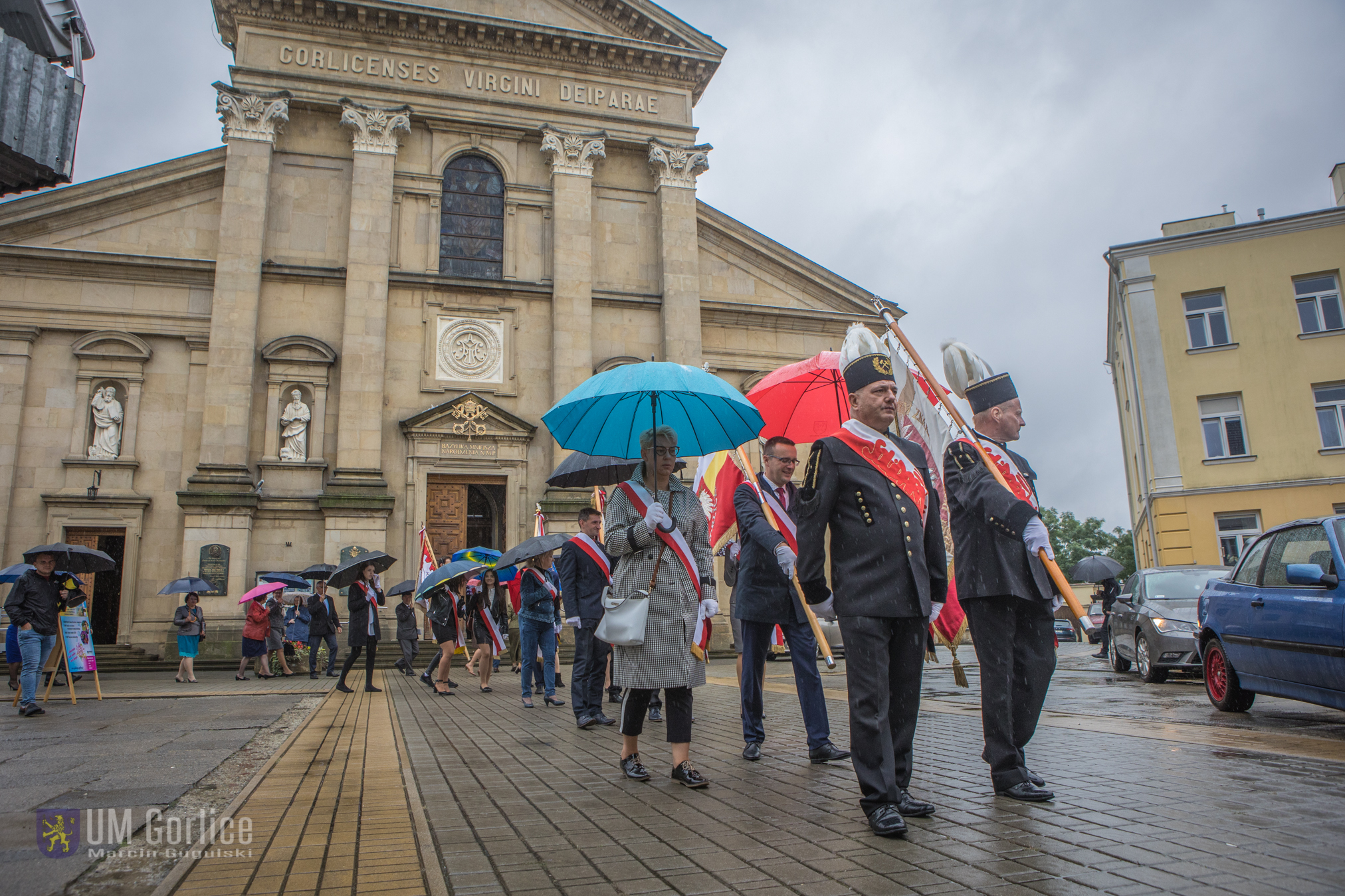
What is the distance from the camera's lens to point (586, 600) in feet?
29.1

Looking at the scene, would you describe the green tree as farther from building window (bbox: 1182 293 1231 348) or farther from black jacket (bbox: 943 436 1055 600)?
black jacket (bbox: 943 436 1055 600)

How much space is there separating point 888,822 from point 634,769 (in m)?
1.85

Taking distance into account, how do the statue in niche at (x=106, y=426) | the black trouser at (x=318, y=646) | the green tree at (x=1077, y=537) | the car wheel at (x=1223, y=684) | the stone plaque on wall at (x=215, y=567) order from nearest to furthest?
the car wheel at (x=1223, y=684) < the black trouser at (x=318, y=646) < the stone plaque on wall at (x=215, y=567) < the statue in niche at (x=106, y=426) < the green tree at (x=1077, y=537)

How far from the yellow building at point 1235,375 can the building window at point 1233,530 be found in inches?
1.1

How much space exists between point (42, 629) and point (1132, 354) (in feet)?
83.6

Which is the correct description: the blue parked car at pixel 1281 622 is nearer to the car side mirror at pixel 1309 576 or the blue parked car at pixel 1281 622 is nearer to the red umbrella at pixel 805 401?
the car side mirror at pixel 1309 576

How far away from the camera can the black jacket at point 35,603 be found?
9.74 metres

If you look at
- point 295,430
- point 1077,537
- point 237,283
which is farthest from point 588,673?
point 1077,537

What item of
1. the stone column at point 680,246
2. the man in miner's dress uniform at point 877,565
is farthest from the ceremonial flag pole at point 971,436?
the stone column at point 680,246

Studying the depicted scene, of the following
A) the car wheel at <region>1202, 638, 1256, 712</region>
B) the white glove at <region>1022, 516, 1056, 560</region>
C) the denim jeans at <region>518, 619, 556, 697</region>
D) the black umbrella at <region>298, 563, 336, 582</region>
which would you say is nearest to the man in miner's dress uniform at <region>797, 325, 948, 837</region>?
the white glove at <region>1022, 516, 1056, 560</region>

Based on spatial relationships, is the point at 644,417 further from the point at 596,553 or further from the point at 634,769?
the point at 634,769

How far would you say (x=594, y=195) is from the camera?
965 inches

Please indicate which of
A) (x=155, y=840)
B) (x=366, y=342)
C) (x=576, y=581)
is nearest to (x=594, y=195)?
(x=366, y=342)

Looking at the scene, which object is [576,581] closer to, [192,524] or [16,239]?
[192,524]
